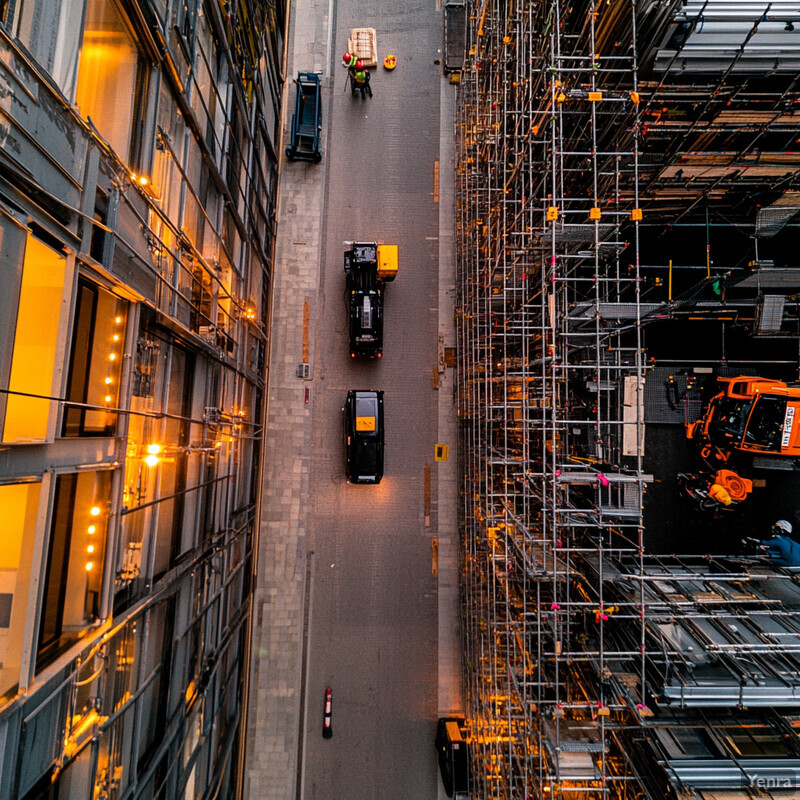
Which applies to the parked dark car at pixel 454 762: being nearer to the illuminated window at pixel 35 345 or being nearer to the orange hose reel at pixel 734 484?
the orange hose reel at pixel 734 484

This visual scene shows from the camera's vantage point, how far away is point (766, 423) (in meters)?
11.6

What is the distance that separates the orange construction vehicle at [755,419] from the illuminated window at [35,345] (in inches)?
583

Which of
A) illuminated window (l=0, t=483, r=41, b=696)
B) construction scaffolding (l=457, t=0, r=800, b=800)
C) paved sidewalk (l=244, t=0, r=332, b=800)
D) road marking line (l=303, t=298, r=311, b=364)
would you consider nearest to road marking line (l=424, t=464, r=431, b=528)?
construction scaffolding (l=457, t=0, r=800, b=800)

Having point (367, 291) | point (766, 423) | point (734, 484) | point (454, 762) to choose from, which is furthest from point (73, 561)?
point (766, 423)

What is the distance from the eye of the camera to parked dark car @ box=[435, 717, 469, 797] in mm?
12166

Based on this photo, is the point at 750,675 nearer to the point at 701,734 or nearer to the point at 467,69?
the point at 701,734

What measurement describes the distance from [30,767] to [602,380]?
11.7m

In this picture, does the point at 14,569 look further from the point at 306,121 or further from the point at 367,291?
the point at 306,121

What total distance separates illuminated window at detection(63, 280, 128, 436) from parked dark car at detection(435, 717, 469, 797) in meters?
12.6

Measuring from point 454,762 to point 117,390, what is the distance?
13145 mm

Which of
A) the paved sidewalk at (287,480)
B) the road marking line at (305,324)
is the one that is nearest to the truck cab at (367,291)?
the road marking line at (305,324)

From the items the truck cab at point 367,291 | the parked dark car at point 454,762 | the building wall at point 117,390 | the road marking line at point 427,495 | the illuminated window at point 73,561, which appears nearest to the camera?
the building wall at point 117,390

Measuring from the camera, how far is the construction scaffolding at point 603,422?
7719 millimetres

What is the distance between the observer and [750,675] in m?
7.58
